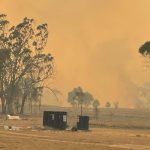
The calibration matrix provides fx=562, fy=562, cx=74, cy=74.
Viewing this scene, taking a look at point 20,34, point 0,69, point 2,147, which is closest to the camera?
point 2,147

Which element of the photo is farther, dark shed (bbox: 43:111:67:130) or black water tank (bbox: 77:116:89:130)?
black water tank (bbox: 77:116:89:130)

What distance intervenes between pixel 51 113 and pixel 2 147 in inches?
900

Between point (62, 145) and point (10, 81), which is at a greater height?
point (10, 81)

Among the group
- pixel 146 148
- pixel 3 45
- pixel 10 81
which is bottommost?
pixel 146 148

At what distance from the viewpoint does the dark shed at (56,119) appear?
168 ft

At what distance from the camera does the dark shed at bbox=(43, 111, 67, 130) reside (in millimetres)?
51094

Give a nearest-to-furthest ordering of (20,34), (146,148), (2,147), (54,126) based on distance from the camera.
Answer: (2,147) → (146,148) → (54,126) → (20,34)

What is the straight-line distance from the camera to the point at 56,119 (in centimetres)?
5159

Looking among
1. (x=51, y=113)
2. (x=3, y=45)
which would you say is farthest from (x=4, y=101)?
(x=51, y=113)

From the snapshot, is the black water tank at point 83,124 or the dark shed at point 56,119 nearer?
the dark shed at point 56,119

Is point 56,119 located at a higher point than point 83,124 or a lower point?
higher

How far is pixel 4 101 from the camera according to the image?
9869 cm

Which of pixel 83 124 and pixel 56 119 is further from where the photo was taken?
pixel 83 124

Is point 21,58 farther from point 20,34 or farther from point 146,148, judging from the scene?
point 146,148
